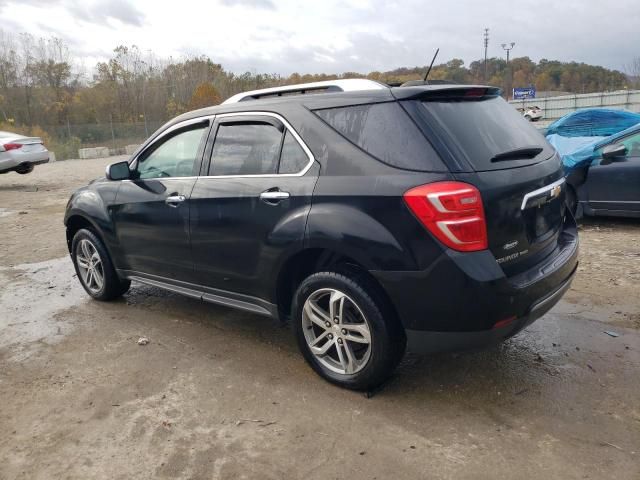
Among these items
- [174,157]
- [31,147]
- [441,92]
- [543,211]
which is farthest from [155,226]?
[31,147]

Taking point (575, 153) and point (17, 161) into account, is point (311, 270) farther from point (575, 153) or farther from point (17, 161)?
point (17, 161)

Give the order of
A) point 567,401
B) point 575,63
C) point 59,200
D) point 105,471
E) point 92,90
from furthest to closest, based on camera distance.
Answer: point 575,63
point 92,90
point 59,200
point 567,401
point 105,471

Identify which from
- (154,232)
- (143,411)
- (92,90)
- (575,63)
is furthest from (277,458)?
(575,63)

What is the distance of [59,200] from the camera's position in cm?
1204

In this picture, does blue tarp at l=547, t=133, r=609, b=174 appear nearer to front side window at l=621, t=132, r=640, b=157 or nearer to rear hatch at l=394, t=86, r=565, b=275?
front side window at l=621, t=132, r=640, b=157

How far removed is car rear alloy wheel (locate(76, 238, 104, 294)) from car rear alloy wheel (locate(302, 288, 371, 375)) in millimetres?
2561

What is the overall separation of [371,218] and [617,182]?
5419 millimetres

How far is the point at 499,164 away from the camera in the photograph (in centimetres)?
A: 289

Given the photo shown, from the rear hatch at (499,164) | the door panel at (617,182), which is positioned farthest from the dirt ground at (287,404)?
the door panel at (617,182)

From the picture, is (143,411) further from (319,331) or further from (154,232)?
(154,232)

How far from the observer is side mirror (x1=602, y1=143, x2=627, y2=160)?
680 cm

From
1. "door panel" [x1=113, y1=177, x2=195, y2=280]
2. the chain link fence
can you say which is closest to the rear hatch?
"door panel" [x1=113, y1=177, x2=195, y2=280]

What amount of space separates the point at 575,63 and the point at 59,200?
8662 centimetres

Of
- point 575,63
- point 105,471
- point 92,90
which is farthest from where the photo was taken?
point 575,63
